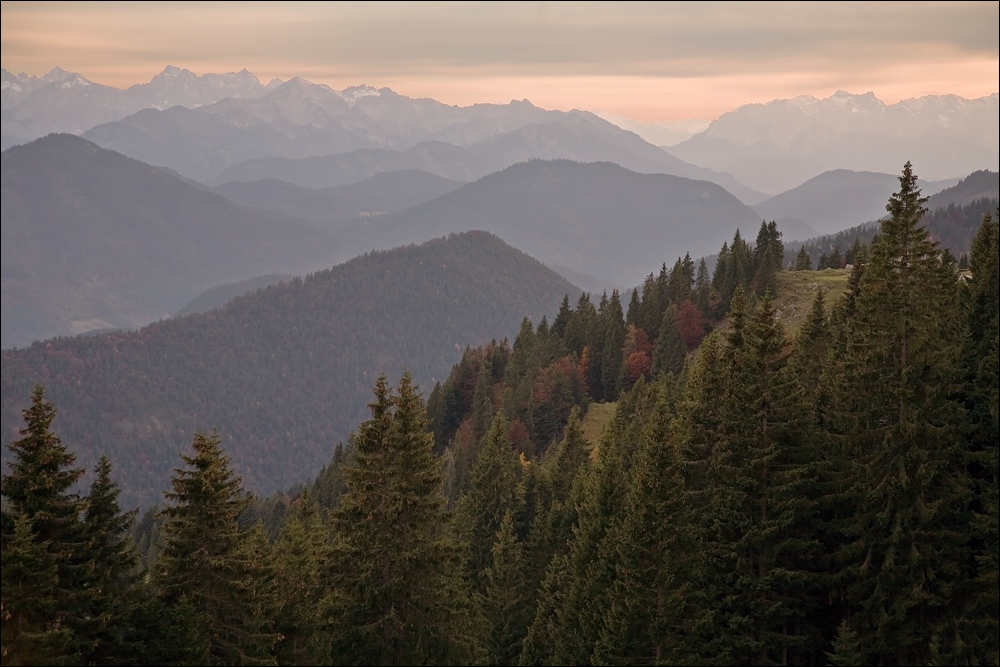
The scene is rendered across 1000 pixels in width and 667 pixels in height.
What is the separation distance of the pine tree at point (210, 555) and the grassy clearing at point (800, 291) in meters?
61.4

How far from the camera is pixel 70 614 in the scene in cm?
2109

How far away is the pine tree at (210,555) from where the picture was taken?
77.1 ft

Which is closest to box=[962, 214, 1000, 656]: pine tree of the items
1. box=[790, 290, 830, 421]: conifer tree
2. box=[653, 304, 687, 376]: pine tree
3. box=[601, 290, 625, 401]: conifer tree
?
box=[790, 290, 830, 421]: conifer tree

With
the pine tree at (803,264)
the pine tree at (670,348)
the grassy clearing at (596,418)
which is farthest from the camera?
Answer: the pine tree at (803,264)

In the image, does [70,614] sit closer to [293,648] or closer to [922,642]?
[293,648]

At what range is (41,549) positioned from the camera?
19953mm

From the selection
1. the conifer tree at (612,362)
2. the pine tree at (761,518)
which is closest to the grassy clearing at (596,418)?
the conifer tree at (612,362)

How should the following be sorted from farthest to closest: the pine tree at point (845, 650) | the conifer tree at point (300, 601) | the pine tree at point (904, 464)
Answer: the conifer tree at point (300, 601), the pine tree at point (904, 464), the pine tree at point (845, 650)

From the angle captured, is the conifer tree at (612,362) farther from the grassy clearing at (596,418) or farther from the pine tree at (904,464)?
the pine tree at (904,464)

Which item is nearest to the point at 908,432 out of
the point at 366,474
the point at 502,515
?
the point at 366,474

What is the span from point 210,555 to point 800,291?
7435cm

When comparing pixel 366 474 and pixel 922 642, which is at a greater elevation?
pixel 366 474

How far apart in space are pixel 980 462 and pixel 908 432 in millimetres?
1800

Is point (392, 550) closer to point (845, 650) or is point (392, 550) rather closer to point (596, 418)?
point (845, 650)
